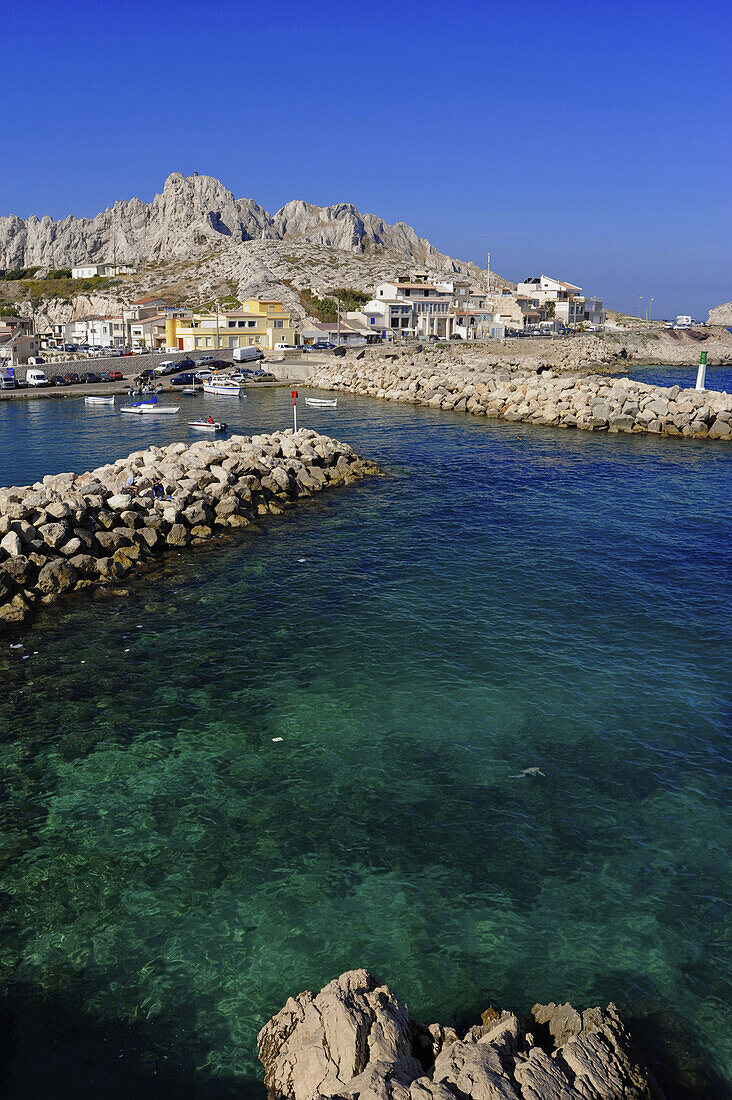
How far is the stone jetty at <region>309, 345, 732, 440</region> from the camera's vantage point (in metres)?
58.8

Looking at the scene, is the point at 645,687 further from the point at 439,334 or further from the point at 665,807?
the point at 439,334

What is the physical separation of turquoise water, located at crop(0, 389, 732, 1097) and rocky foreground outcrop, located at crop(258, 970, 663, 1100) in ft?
2.89

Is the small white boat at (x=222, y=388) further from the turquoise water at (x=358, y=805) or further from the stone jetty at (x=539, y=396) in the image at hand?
the turquoise water at (x=358, y=805)

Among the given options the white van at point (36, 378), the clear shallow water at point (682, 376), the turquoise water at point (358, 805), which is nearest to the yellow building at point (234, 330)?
the white van at point (36, 378)

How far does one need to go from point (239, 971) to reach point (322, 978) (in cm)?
120

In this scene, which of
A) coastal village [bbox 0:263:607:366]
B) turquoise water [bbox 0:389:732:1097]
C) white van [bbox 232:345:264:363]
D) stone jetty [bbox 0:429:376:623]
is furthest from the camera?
coastal village [bbox 0:263:607:366]

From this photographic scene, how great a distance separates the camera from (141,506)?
29.7m

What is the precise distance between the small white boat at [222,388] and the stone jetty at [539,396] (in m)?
12.7

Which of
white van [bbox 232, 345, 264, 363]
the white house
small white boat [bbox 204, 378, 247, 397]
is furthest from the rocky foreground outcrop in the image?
the white house

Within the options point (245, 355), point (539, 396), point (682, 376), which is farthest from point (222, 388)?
point (682, 376)

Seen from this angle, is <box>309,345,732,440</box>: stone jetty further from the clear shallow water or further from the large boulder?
the large boulder

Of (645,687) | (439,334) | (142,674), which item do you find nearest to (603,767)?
(645,687)

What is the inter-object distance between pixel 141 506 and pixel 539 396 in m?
47.7

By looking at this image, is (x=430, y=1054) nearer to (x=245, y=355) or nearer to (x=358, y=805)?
(x=358, y=805)
